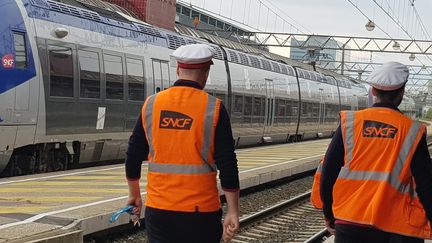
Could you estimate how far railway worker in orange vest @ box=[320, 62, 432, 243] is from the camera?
3.30 metres

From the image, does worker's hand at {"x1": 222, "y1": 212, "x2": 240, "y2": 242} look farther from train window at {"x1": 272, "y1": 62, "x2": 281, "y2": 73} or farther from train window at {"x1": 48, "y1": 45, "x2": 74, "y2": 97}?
train window at {"x1": 272, "y1": 62, "x2": 281, "y2": 73}

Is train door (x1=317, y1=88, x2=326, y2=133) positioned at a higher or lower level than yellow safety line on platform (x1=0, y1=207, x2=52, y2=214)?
higher

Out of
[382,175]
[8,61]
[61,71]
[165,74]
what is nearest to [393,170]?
[382,175]

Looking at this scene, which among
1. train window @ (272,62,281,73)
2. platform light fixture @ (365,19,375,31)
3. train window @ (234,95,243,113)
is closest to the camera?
train window @ (234,95,243,113)

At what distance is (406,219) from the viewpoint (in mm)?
3297

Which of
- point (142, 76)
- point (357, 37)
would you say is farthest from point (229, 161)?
point (357, 37)

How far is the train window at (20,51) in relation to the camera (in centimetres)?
996

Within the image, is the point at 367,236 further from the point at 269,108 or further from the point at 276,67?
the point at 276,67

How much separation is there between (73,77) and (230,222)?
8.53m

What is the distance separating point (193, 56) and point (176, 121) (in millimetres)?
378

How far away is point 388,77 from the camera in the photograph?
136 inches

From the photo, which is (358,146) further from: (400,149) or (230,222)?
(230,222)

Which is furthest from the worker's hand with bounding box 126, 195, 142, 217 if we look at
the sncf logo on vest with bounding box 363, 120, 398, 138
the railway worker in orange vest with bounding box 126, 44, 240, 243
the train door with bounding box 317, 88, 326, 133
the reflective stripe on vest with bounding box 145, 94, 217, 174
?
the train door with bounding box 317, 88, 326, 133

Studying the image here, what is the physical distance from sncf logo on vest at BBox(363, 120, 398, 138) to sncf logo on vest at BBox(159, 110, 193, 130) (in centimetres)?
98
